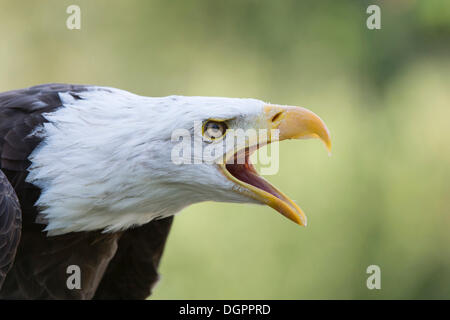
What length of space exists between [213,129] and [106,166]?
0.44 metres

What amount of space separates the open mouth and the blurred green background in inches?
165

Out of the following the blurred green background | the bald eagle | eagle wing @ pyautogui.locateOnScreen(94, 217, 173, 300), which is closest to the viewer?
the bald eagle

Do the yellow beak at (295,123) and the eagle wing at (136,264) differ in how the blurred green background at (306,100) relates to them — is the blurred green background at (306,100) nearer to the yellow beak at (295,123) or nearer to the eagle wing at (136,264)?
the eagle wing at (136,264)

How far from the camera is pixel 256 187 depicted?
105 inches

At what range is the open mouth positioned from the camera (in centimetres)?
259

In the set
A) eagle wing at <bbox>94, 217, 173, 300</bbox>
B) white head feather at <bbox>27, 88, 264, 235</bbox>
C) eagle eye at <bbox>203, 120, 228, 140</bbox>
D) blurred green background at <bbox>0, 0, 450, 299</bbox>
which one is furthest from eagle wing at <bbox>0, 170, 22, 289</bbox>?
blurred green background at <bbox>0, 0, 450, 299</bbox>

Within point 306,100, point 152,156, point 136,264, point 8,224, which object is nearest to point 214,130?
point 152,156

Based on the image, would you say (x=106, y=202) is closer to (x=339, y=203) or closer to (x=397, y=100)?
(x=339, y=203)

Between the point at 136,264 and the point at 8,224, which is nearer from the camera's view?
the point at 8,224

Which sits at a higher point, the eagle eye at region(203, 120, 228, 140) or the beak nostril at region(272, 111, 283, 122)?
the beak nostril at region(272, 111, 283, 122)

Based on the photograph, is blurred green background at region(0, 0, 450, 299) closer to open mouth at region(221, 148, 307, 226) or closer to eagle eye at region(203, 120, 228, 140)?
open mouth at region(221, 148, 307, 226)

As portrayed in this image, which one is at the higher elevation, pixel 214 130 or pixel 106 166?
pixel 214 130

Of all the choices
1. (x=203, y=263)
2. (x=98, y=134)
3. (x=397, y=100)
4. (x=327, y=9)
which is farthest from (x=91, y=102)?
(x=327, y=9)

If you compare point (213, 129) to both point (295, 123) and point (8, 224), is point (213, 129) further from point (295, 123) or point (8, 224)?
point (8, 224)
